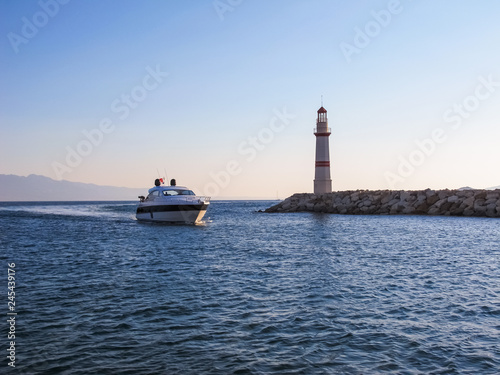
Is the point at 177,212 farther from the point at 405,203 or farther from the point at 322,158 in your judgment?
the point at 405,203

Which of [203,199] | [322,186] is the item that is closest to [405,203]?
[322,186]

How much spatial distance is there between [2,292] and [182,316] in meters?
6.14

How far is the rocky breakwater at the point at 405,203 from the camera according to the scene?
48.6m

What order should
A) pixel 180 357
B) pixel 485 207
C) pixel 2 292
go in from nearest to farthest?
pixel 180 357, pixel 2 292, pixel 485 207

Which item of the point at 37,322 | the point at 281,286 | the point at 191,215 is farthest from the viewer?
the point at 191,215

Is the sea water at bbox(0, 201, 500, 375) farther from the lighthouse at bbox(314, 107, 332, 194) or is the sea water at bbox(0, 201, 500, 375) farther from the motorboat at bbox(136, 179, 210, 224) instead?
the lighthouse at bbox(314, 107, 332, 194)

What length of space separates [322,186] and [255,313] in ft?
Answer: 174

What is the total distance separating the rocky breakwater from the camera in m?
48.6

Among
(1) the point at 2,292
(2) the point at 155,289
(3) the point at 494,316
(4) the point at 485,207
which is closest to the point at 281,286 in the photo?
(2) the point at 155,289

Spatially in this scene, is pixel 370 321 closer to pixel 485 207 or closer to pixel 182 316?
pixel 182 316

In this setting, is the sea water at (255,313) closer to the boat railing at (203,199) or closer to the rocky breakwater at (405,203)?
the boat railing at (203,199)

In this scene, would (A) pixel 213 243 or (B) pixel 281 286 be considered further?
(A) pixel 213 243

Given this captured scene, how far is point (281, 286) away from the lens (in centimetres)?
1361

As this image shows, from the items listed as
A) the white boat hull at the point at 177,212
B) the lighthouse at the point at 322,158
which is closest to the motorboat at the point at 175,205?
the white boat hull at the point at 177,212
